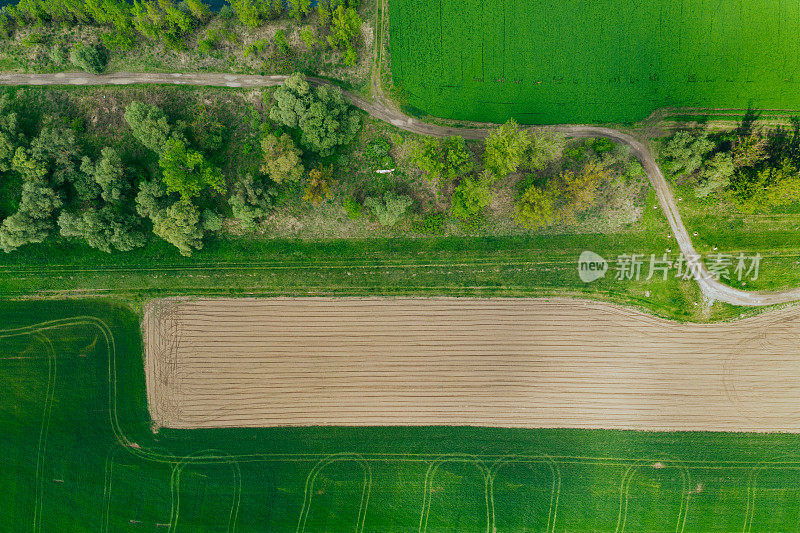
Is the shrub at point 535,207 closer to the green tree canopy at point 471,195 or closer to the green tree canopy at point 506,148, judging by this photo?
the green tree canopy at point 506,148

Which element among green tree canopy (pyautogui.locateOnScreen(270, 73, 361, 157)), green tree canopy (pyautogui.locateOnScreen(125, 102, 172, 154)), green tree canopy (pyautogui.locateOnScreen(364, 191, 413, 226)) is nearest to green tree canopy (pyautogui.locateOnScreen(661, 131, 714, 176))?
green tree canopy (pyautogui.locateOnScreen(364, 191, 413, 226))

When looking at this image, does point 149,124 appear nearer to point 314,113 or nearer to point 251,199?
Result: point 251,199

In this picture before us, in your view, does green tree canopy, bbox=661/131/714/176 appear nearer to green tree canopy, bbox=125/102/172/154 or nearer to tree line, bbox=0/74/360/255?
tree line, bbox=0/74/360/255

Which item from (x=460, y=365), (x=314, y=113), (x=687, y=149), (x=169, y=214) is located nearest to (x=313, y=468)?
(x=460, y=365)

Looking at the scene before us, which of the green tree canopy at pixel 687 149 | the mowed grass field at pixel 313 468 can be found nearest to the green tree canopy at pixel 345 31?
the green tree canopy at pixel 687 149

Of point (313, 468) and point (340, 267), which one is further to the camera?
point (313, 468)

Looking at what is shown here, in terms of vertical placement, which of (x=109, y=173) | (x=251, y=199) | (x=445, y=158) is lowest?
(x=251, y=199)

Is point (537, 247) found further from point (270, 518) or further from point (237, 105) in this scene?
point (270, 518)
